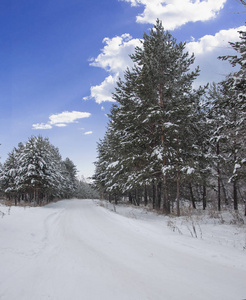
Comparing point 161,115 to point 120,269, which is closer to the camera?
point 120,269

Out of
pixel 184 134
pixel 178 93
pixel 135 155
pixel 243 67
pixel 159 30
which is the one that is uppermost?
pixel 159 30

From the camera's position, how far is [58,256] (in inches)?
155

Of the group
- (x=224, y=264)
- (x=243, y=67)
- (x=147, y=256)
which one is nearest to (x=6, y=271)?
(x=147, y=256)

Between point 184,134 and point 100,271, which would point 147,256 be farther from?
point 184,134

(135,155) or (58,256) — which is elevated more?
(135,155)

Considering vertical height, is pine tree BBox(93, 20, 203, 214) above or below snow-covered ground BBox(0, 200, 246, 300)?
above

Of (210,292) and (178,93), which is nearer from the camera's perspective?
(210,292)

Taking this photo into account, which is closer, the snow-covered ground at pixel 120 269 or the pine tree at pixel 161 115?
the snow-covered ground at pixel 120 269

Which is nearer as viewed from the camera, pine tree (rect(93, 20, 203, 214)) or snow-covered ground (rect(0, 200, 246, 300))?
snow-covered ground (rect(0, 200, 246, 300))

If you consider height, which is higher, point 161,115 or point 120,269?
point 161,115

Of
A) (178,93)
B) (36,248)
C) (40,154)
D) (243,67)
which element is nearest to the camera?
(36,248)

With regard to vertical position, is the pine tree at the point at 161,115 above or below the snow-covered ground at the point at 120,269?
above

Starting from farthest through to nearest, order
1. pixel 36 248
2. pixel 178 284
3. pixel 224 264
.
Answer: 1. pixel 36 248
2. pixel 224 264
3. pixel 178 284

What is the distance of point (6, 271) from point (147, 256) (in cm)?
277
